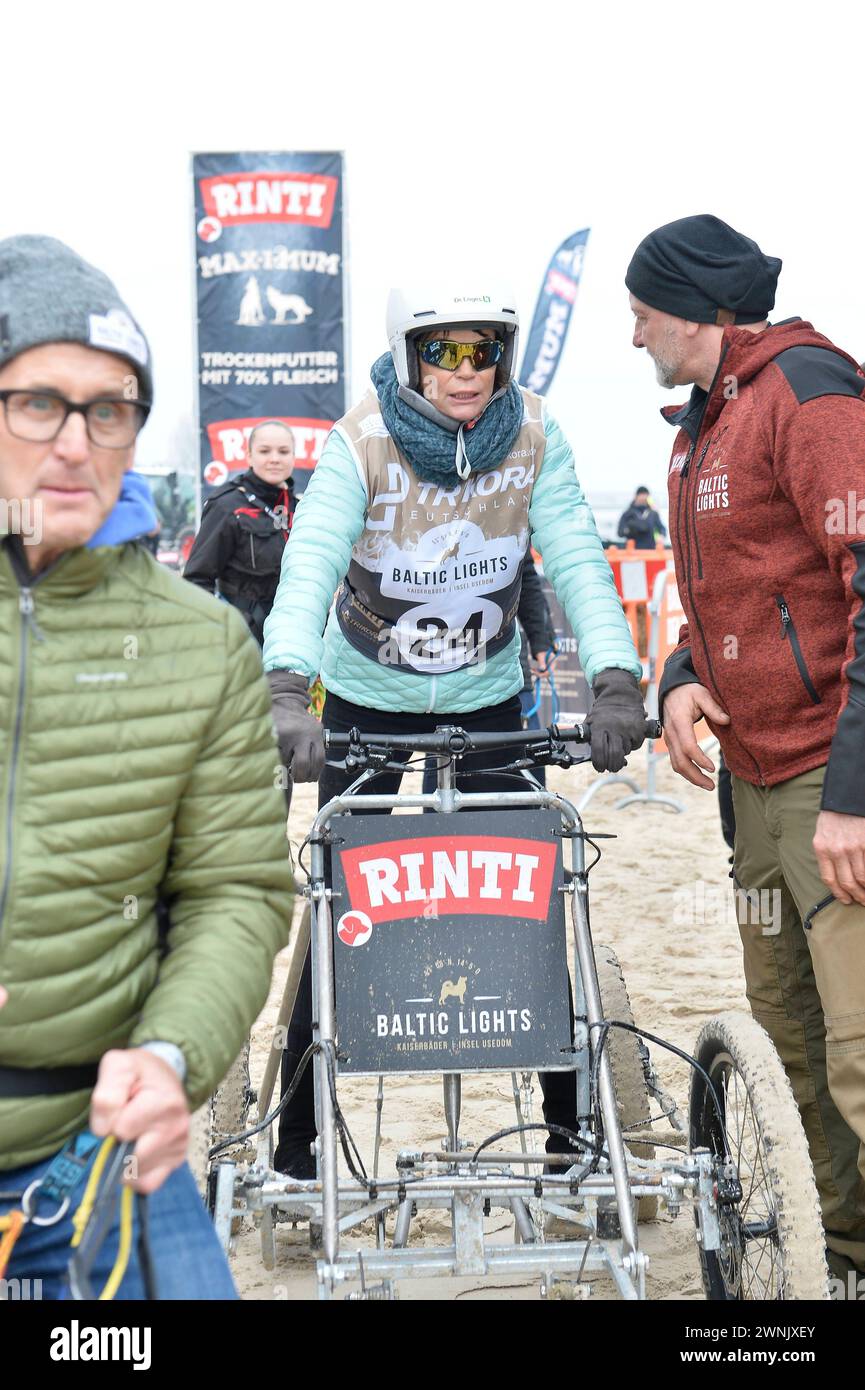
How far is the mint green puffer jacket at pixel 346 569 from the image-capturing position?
3357 millimetres

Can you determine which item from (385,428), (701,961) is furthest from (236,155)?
(385,428)

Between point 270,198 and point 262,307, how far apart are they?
113 centimetres

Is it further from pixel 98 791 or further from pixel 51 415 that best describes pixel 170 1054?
pixel 51 415

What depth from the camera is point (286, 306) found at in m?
14.4

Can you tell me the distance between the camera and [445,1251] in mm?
3090

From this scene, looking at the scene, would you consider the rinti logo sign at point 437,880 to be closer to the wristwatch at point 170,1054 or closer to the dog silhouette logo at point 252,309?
the wristwatch at point 170,1054

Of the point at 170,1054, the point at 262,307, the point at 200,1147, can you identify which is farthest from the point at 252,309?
the point at 170,1054

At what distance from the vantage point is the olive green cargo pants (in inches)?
121

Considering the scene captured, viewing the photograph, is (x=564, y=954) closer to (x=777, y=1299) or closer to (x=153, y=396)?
(x=777, y=1299)

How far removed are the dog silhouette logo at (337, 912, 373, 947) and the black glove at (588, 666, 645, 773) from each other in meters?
0.63

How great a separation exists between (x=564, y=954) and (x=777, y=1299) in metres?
0.85

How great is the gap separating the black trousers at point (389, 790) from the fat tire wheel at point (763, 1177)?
44 cm

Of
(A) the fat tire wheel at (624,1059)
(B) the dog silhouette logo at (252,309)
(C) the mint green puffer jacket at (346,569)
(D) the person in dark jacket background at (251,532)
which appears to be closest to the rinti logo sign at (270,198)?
(B) the dog silhouette logo at (252,309)

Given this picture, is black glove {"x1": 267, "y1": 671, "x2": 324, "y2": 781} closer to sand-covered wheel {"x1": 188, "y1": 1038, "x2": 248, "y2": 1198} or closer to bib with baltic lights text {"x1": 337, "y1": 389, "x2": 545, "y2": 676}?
bib with baltic lights text {"x1": 337, "y1": 389, "x2": 545, "y2": 676}
